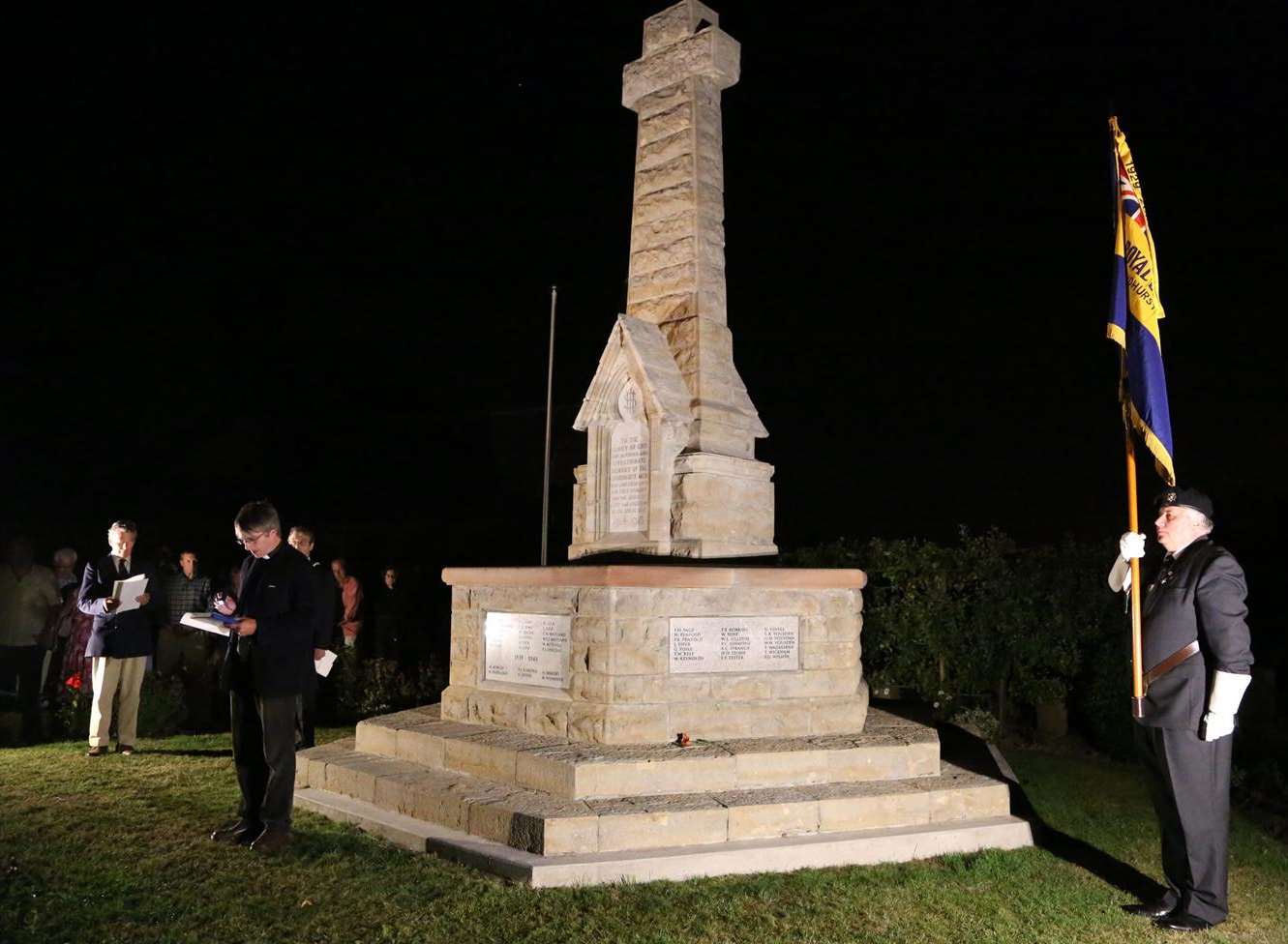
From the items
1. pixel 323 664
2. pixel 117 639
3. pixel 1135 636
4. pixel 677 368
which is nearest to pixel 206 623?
pixel 323 664

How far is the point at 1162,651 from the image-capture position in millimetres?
4754

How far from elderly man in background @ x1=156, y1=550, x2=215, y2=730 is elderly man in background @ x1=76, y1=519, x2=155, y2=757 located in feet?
7.88

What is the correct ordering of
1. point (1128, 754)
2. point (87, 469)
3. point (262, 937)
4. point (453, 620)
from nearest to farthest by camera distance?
point (262, 937) < point (453, 620) < point (1128, 754) < point (87, 469)

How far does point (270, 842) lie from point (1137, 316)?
523 cm

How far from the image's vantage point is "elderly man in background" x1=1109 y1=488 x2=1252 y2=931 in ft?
14.8

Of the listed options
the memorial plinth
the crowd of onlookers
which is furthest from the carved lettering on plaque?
the crowd of onlookers

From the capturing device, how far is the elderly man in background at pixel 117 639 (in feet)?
25.1

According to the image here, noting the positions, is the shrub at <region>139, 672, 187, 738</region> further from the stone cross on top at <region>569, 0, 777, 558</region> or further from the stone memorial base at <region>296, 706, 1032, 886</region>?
the stone cross on top at <region>569, 0, 777, 558</region>

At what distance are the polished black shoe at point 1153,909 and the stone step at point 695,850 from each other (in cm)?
105

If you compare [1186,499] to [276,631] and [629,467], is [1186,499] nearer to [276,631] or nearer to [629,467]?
[629,467]

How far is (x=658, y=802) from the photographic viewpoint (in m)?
5.45

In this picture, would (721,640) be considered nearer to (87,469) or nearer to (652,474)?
(652,474)

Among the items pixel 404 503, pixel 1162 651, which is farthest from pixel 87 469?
pixel 1162 651

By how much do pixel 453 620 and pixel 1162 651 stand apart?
473cm
